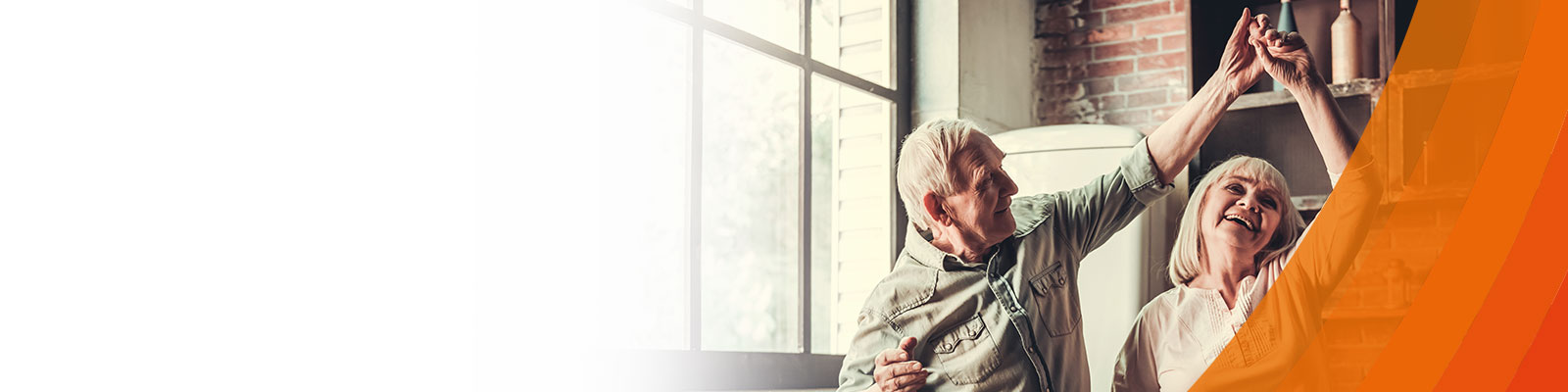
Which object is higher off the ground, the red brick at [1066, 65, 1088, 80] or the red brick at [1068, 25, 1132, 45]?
the red brick at [1068, 25, 1132, 45]

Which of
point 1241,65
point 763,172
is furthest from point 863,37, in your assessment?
point 1241,65

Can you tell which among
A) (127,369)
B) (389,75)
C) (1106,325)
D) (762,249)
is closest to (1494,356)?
(1106,325)

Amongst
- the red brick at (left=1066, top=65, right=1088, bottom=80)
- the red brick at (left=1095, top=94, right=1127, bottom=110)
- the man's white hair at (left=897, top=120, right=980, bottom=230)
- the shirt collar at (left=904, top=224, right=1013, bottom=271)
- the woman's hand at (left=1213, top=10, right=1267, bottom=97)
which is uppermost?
the red brick at (left=1066, top=65, right=1088, bottom=80)

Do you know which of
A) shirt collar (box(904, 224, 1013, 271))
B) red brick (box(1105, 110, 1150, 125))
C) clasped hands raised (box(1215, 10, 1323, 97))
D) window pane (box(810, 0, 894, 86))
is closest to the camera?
clasped hands raised (box(1215, 10, 1323, 97))

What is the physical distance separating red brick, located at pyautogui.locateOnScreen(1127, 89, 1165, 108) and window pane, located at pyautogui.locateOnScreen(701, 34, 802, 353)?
955 mm

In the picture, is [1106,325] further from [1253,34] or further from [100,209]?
[100,209]

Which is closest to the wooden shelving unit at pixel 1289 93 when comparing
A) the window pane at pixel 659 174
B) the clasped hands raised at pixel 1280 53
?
the clasped hands raised at pixel 1280 53

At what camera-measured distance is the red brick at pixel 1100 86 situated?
10.4 feet

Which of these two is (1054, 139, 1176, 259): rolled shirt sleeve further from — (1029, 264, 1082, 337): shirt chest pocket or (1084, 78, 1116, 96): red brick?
(1084, 78, 1116, 96): red brick

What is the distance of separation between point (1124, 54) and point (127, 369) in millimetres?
2488

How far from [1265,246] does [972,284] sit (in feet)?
1.66

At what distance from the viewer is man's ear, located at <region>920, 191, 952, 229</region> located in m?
1.90

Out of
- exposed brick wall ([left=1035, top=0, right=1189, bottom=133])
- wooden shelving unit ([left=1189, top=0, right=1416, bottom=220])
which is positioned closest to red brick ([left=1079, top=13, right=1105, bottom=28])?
exposed brick wall ([left=1035, top=0, right=1189, bottom=133])

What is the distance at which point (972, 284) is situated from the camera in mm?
1903
